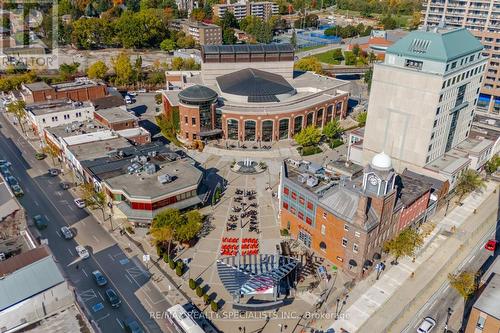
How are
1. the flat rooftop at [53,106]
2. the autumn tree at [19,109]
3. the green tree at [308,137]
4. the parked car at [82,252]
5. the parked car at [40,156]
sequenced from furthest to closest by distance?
the autumn tree at [19,109], the flat rooftop at [53,106], the green tree at [308,137], the parked car at [40,156], the parked car at [82,252]

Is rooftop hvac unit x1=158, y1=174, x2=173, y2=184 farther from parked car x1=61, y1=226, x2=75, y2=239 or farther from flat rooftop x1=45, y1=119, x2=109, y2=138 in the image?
flat rooftop x1=45, y1=119, x2=109, y2=138

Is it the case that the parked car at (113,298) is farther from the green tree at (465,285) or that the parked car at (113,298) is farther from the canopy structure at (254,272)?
the green tree at (465,285)

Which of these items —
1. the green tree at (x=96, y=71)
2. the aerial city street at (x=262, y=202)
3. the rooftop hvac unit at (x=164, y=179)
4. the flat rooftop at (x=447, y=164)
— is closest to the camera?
the aerial city street at (x=262, y=202)

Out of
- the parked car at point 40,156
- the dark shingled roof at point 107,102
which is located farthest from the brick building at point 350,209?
the dark shingled roof at point 107,102

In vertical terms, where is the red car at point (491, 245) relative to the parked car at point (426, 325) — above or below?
above

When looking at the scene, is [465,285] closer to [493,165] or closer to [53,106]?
[493,165]

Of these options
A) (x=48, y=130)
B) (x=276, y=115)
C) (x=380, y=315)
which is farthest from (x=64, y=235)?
(x=276, y=115)

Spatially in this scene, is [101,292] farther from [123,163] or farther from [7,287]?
[123,163]
